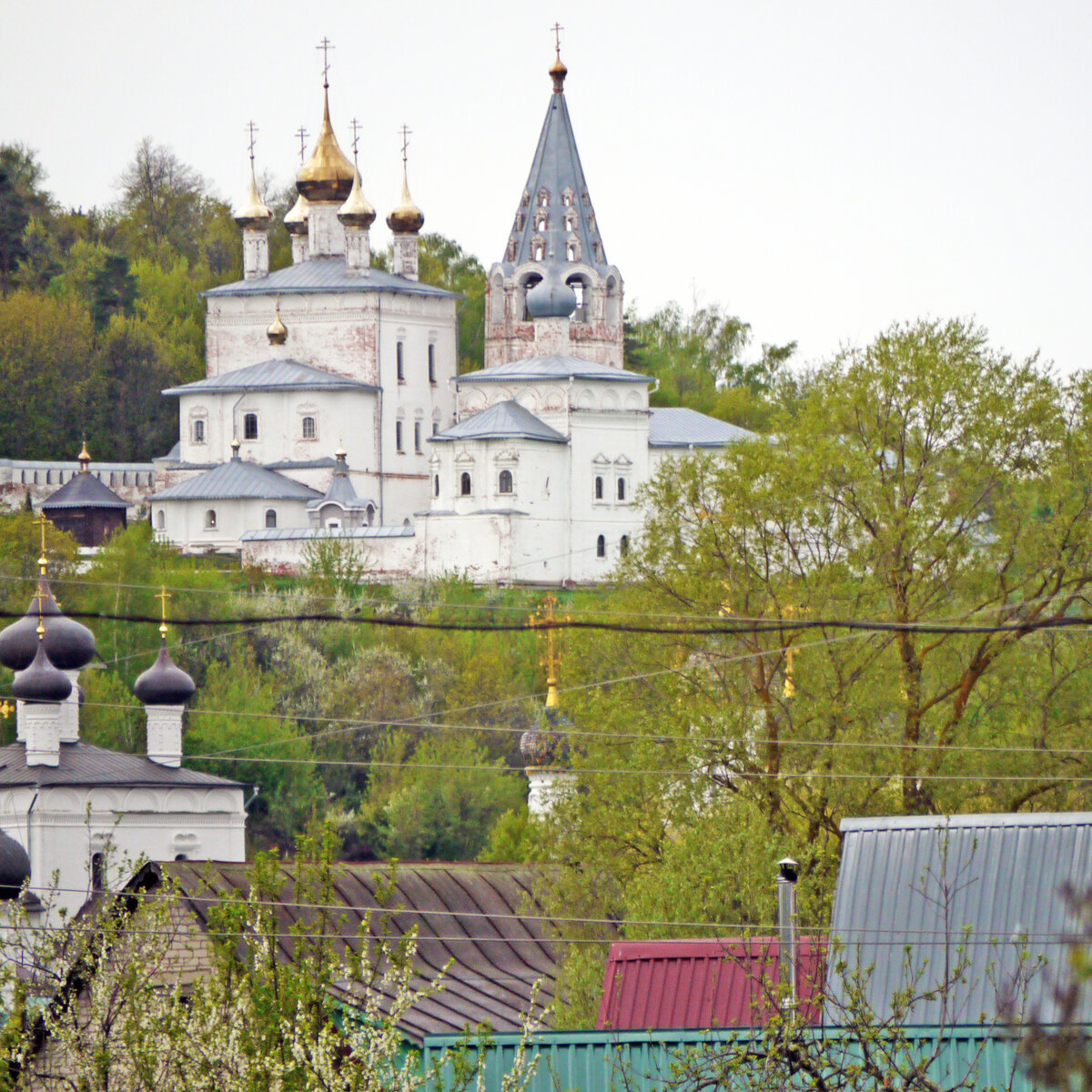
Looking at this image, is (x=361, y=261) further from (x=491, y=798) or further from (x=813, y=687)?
(x=813, y=687)

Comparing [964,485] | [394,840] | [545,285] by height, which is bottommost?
[394,840]

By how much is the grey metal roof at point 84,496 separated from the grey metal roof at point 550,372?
24.5ft

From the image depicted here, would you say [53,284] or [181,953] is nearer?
[181,953]

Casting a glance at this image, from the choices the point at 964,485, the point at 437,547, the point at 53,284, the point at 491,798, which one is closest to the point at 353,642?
the point at 437,547

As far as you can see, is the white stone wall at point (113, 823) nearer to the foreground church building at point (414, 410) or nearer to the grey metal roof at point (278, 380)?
the foreground church building at point (414, 410)

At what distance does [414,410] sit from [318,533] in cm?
588

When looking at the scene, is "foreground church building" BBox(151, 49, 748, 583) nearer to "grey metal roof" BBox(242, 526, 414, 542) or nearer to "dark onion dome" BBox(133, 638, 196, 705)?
"grey metal roof" BBox(242, 526, 414, 542)

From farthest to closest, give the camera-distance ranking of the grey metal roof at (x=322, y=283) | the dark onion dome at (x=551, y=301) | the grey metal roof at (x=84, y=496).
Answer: the grey metal roof at (x=322, y=283) → the dark onion dome at (x=551, y=301) → the grey metal roof at (x=84, y=496)

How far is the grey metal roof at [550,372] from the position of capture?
58.6m

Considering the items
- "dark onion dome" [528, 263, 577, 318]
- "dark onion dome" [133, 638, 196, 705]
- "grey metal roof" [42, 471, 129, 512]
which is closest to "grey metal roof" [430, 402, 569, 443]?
"dark onion dome" [528, 263, 577, 318]

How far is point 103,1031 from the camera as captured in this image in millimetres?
14641

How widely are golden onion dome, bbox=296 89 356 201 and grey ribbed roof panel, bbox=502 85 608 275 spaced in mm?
3778

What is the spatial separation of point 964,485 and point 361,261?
125ft

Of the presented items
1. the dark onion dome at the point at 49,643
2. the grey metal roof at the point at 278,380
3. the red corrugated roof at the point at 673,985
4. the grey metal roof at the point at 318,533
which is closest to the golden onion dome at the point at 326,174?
the grey metal roof at the point at 278,380
